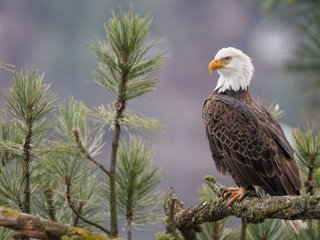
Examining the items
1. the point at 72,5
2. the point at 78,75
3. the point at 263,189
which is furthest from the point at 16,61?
the point at 263,189

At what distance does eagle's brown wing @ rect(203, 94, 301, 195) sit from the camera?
2.59m

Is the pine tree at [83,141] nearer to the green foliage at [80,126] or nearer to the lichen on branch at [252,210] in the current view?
the green foliage at [80,126]

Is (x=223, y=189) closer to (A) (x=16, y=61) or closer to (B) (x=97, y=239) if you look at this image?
(B) (x=97, y=239)

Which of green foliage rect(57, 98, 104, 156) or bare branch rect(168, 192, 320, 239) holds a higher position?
green foliage rect(57, 98, 104, 156)

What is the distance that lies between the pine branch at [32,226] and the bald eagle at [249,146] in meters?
0.76

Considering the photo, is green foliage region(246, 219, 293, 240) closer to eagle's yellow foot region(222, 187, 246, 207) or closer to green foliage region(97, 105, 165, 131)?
eagle's yellow foot region(222, 187, 246, 207)

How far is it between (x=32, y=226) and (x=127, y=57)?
28.9 inches

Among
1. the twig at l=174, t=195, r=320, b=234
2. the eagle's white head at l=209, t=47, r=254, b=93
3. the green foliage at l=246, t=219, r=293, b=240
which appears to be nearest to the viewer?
the twig at l=174, t=195, r=320, b=234

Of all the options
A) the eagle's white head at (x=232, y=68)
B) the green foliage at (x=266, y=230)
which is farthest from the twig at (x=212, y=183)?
the eagle's white head at (x=232, y=68)

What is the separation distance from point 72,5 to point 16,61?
7.05 m

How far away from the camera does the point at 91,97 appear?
31.3m

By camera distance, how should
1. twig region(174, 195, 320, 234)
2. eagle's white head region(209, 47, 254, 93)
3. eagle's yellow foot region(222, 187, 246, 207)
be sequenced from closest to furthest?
twig region(174, 195, 320, 234) → eagle's yellow foot region(222, 187, 246, 207) → eagle's white head region(209, 47, 254, 93)

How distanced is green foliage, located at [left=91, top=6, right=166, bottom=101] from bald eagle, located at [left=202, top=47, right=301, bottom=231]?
47 centimetres

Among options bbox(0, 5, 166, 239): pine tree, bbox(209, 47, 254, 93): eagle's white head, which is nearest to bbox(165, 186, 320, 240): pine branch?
bbox(0, 5, 166, 239): pine tree
